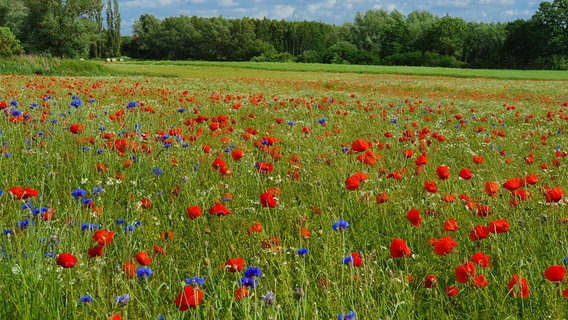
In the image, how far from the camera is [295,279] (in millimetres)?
2625

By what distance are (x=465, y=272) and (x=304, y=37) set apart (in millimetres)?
131812

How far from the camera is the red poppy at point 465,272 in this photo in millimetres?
1961

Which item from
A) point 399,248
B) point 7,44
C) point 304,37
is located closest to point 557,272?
point 399,248

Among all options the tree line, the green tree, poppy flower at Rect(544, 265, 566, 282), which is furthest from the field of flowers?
the tree line

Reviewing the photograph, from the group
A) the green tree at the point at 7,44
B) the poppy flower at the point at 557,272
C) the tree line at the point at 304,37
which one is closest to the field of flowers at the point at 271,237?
the poppy flower at the point at 557,272

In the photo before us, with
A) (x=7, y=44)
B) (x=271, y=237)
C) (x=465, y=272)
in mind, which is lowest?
(x=271, y=237)

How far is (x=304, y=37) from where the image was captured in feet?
427

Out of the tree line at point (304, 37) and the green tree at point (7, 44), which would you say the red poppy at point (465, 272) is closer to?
the green tree at point (7, 44)

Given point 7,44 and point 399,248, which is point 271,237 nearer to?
point 399,248

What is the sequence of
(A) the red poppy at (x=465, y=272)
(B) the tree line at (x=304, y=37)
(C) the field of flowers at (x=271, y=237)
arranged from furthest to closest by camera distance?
1. (B) the tree line at (x=304, y=37)
2. (C) the field of flowers at (x=271, y=237)
3. (A) the red poppy at (x=465, y=272)

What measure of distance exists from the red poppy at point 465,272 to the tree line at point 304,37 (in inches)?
2856

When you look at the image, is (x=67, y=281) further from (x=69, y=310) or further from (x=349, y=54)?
(x=349, y=54)

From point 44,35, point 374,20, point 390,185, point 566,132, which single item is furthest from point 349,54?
point 390,185

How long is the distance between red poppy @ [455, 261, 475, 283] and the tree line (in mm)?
72532
